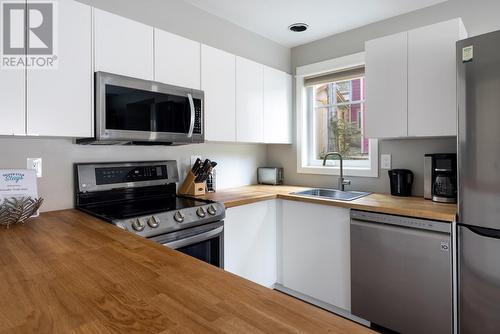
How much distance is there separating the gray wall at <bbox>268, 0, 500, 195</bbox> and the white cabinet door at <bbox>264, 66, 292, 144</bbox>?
0.25m

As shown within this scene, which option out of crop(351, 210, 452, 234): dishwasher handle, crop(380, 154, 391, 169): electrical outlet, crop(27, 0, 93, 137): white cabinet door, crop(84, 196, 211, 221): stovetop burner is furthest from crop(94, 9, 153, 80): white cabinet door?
crop(380, 154, 391, 169): electrical outlet

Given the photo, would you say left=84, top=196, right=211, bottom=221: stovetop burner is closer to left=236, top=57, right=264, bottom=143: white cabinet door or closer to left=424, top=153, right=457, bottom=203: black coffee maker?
left=236, top=57, right=264, bottom=143: white cabinet door

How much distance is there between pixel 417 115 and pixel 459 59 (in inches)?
18.6

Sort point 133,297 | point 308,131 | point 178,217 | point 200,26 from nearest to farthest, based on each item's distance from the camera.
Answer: point 133,297
point 178,217
point 200,26
point 308,131

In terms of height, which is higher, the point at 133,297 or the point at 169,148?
the point at 169,148

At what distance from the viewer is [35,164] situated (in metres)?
1.76

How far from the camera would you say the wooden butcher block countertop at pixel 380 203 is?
177 centimetres

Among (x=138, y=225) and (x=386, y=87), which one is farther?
(x=386, y=87)

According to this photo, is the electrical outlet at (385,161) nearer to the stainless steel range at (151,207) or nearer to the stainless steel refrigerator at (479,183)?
the stainless steel refrigerator at (479,183)

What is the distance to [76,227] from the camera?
1444 mm

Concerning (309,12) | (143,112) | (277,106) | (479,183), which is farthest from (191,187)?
(479,183)

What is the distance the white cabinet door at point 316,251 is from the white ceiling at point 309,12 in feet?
5.01

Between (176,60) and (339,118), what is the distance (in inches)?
65.1

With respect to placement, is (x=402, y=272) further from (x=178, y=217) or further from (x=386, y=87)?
(x=178, y=217)
